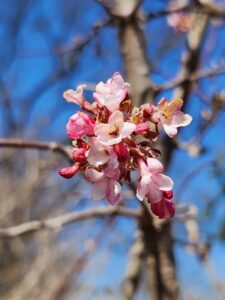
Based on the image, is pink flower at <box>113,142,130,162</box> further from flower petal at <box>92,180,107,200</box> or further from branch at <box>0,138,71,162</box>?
branch at <box>0,138,71,162</box>

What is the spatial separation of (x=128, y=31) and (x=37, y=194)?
3624 mm

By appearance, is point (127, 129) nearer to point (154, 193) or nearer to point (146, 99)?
point (154, 193)

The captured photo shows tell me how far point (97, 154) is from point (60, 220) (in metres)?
0.56

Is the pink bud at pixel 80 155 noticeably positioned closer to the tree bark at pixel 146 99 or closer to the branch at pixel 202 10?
the tree bark at pixel 146 99

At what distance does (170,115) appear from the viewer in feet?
1.77

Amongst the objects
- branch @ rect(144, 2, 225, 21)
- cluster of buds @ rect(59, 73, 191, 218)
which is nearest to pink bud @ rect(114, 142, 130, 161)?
cluster of buds @ rect(59, 73, 191, 218)

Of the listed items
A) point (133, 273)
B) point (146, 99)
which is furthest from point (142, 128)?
point (133, 273)

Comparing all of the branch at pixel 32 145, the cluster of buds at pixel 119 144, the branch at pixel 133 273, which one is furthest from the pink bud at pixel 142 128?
the branch at pixel 133 273

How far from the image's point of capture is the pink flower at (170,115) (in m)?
0.53

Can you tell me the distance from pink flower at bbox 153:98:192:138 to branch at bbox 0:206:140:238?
1.71 feet

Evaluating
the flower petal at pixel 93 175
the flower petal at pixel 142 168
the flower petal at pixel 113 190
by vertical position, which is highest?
the flower petal at pixel 142 168

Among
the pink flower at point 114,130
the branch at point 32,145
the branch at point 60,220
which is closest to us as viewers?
the pink flower at point 114,130

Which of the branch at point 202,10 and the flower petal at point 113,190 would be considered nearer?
the flower petal at point 113,190

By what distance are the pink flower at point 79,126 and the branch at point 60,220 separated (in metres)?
0.51
